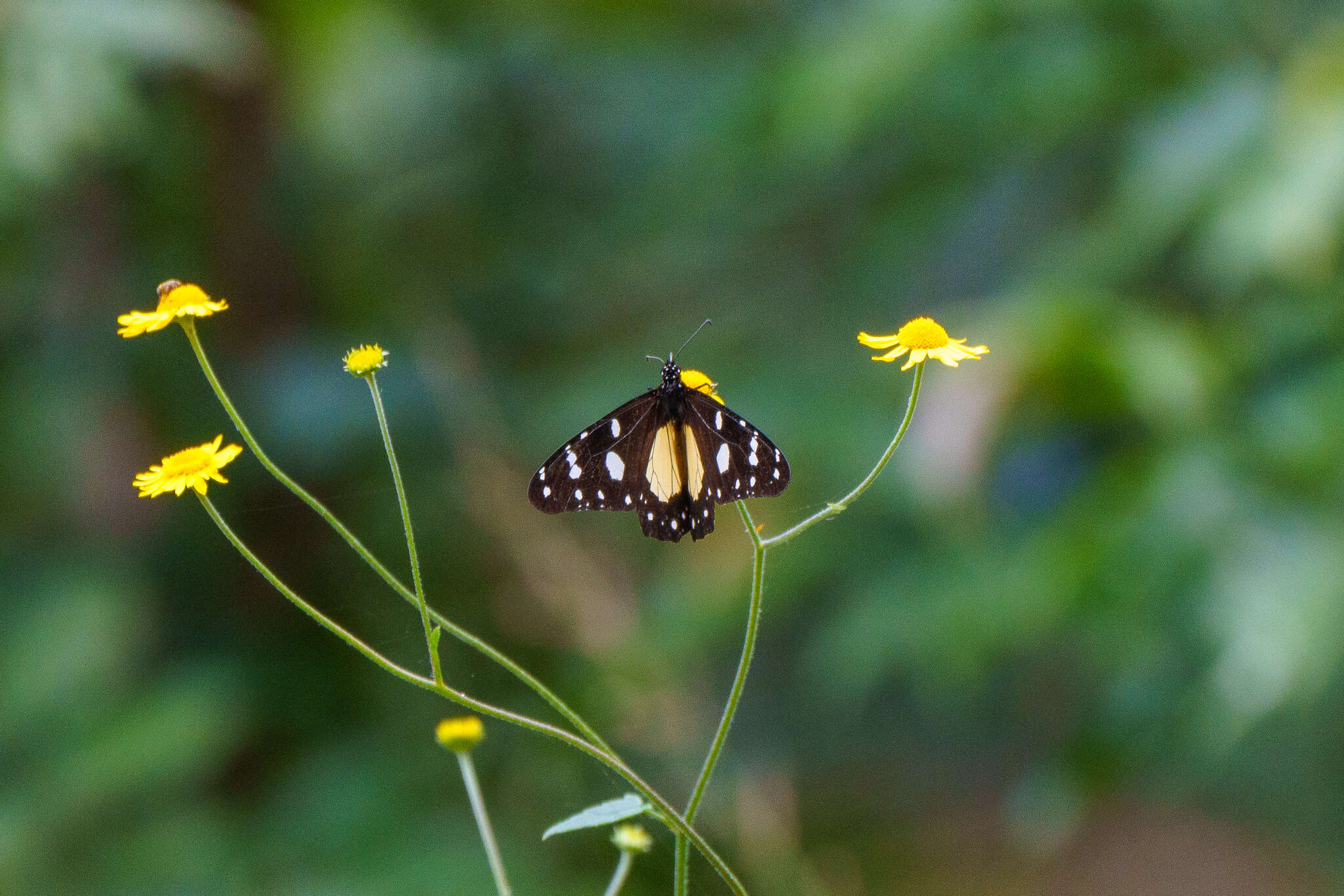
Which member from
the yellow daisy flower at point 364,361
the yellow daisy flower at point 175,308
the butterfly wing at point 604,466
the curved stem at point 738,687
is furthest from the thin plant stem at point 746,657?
the yellow daisy flower at point 175,308

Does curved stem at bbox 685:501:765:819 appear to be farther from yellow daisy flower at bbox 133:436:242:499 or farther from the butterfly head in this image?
yellow daisy flower at bbox 133:436:242:499

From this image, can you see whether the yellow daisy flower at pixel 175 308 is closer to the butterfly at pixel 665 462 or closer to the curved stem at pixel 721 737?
the butterfly at pixel 665 462

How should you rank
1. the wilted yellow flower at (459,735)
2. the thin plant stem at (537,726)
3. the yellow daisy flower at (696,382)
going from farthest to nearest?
1. the yellow daisy flower at (696,382)
2. the wilted yellow flower at (459,735)
3. the thin plant stem at (537,726)

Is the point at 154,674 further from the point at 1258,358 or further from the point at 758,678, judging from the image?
the point at 1258,358

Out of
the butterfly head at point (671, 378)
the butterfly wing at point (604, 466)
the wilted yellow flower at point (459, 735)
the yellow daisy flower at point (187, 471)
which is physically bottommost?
the wilted yellow flower at point (459, 735)

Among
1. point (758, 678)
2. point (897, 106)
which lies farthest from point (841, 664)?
point (758, 678)

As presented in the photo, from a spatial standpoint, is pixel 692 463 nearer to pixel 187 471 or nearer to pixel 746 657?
pixel 746 657

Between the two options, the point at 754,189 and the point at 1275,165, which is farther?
the point at 754,189
